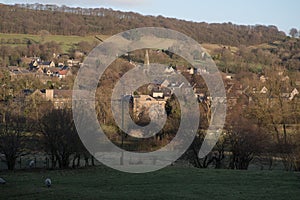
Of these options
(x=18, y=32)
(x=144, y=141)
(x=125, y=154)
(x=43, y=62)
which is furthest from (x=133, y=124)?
(x=18, y=32)

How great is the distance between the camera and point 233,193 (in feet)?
44.8

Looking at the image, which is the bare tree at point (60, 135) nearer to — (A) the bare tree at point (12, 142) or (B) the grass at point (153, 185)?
(A) the bare tree at point (12, 142)

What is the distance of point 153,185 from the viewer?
1513 cm

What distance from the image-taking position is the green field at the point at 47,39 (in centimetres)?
7956

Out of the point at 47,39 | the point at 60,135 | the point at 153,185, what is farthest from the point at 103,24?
the point at 153,185

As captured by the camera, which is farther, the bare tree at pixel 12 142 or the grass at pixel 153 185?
the bare tree at pixel 12 142

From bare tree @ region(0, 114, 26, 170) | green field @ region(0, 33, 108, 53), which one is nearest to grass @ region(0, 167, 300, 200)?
bare tree @ region(0, 114, 26, 170)

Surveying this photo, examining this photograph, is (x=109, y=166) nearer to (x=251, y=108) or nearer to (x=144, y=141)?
(x=144, y=141)

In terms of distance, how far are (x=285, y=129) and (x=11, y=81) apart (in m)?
32.2

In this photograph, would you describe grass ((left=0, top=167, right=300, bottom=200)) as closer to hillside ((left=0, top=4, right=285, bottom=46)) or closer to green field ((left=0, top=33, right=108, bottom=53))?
green field ((left=0, top=33, right=108, bottom=53))

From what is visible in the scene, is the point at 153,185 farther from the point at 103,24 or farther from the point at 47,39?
the point at 103,24

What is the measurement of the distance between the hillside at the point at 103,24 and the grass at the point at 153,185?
73.1 metres

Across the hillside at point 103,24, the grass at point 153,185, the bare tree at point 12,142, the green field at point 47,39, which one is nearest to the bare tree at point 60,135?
the bare tree at point 12,142

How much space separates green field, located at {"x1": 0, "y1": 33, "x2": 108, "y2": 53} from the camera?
261ft
